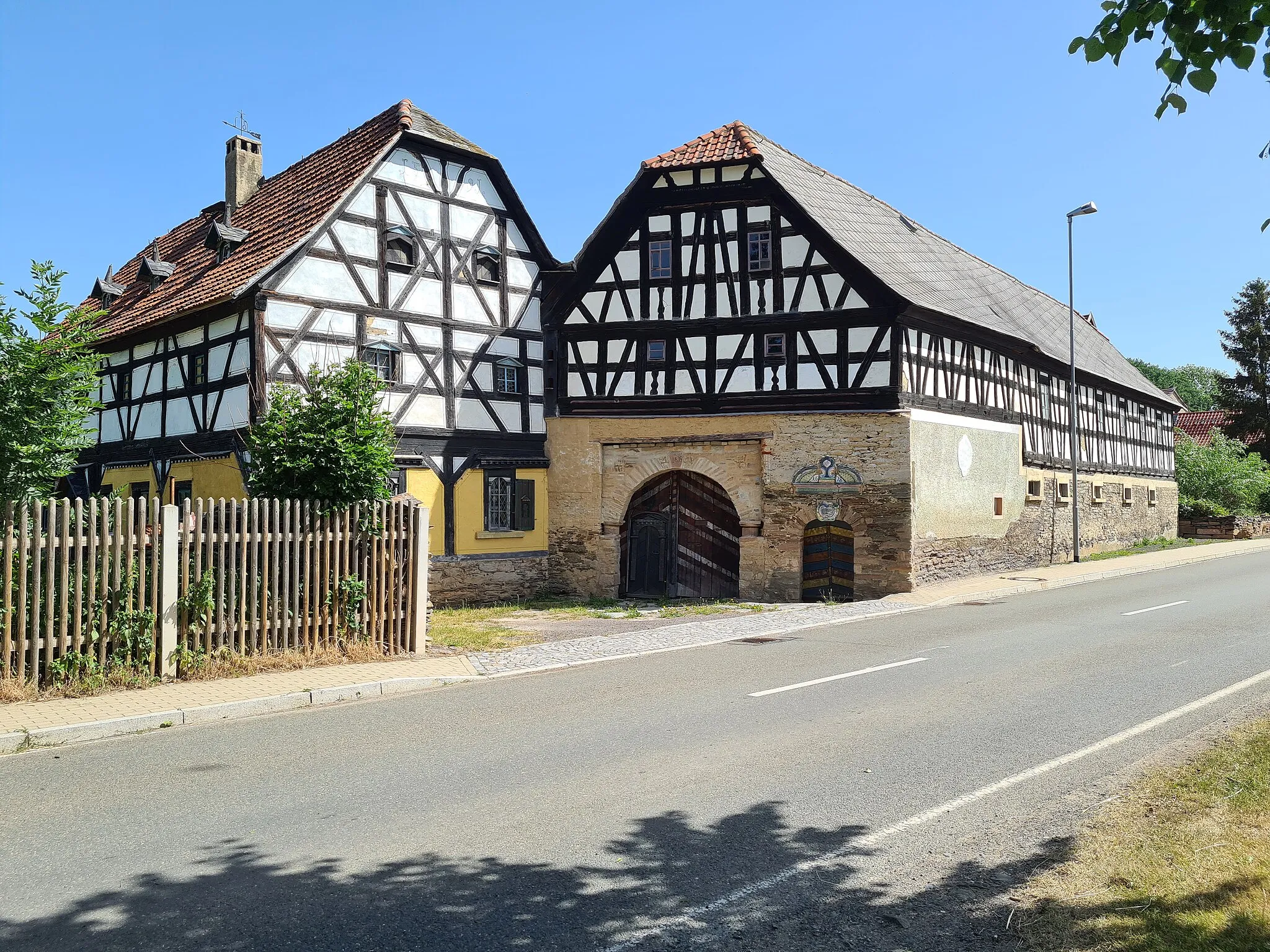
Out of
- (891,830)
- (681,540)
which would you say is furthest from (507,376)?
(891,830)

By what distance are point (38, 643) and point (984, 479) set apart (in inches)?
812

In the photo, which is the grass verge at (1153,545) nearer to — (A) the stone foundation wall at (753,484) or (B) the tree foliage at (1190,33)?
(A) the stone foundation wall at (753,484)

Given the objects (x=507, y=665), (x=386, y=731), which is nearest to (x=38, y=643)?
(x=386, y=731)

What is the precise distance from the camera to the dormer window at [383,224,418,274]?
65.5ft

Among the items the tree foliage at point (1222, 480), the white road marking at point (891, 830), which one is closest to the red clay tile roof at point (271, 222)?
the white road marking at point (891, 830)

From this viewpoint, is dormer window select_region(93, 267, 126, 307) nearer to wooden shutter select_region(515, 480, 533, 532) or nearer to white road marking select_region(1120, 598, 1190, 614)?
wooden shutter select_region(515, 480, 533, 532)

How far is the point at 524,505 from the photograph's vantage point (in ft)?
72.7

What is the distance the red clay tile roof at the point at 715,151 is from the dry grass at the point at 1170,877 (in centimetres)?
1817

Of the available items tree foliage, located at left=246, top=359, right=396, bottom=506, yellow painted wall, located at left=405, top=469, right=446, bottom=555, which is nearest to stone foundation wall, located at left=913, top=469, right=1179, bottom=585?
yellow painted wall, located at left=405, top=469, right=446, bottom=555

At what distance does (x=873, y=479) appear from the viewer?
2027 centimetres

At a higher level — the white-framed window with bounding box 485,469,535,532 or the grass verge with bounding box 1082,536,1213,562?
the white-framed window with bounding box 485,469,535,532

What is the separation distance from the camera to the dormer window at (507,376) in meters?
21.9

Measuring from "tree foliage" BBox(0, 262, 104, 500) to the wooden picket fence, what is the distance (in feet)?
1.86

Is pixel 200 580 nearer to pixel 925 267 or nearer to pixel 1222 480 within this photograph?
pixel 925 267
